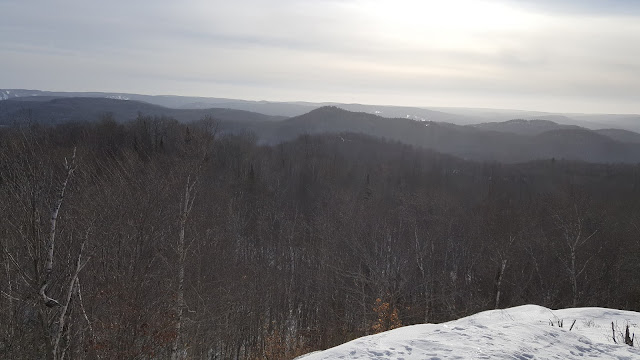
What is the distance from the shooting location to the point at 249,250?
38.5 m

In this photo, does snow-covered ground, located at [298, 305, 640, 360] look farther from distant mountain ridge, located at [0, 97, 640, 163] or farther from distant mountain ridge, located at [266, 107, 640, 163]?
distant mountain ridge, located at [266, 107, 640, 163]

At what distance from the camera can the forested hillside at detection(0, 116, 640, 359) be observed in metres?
9.74

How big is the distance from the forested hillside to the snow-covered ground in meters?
5.37

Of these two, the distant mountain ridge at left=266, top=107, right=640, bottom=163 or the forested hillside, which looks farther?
the distant mountain ridge at left=266, top=107, right=640, bottom=163

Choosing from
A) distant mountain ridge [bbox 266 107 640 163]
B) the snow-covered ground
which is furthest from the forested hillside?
distant mountain ridge [bbox 266 107 640 163]

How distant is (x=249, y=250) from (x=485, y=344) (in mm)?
31699

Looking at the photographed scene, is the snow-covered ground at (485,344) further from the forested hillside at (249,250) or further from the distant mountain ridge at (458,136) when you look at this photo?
the distant mountain ridge at (458,136)

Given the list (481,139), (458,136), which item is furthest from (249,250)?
(481,139)

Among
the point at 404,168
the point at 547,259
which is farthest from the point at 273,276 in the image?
the point at 404,168

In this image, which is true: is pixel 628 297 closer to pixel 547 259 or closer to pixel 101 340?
pixel 547 259

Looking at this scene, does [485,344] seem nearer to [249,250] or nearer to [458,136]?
[249,250]

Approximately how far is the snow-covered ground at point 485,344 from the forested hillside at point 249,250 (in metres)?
5.37

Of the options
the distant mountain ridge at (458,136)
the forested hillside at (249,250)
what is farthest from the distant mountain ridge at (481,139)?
the forested hillside at (249,250)

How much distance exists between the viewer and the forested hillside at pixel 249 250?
32.0ft
